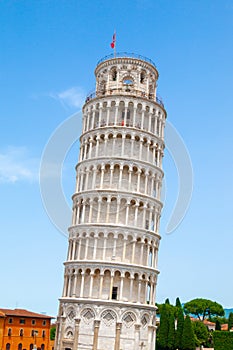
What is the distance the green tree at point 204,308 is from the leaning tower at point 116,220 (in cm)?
6171

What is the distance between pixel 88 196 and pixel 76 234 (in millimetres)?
4416

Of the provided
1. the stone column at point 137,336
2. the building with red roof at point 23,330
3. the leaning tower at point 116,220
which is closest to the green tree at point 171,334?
the building with red roof at point 23,330

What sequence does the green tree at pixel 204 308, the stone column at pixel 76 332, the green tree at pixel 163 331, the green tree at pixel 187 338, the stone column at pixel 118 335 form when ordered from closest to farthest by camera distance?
the stone column at pixel 118 335 → the stone column at pixel 76 332 → the green tree at pixel 187 338 → the green tree at pixel 163 331 → the green tree at pixel 204 308

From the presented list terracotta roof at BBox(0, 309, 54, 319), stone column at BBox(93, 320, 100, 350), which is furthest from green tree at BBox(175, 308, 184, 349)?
stone column at BBox(93, 320, 100, 350)

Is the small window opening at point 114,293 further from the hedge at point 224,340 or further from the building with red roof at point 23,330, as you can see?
the building with red roof at point 23,330

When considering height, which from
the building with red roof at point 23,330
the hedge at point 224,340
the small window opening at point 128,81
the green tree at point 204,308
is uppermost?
the small window opening at point 128,81

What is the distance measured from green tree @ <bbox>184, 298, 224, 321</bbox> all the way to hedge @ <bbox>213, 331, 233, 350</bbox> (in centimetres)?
5251

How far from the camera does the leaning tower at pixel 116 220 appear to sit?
4569 centimetres

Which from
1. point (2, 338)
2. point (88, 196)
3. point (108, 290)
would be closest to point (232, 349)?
point (108, 290)

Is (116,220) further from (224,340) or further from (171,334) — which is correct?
(171,334)

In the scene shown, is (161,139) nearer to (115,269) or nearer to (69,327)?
(115,269)

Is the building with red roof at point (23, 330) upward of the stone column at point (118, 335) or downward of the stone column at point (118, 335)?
downward

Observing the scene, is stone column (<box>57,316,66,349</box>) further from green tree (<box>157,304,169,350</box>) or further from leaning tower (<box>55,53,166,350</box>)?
green tree (<box>157,304,169,350</box>)

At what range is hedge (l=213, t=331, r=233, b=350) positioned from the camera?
5416 cm
